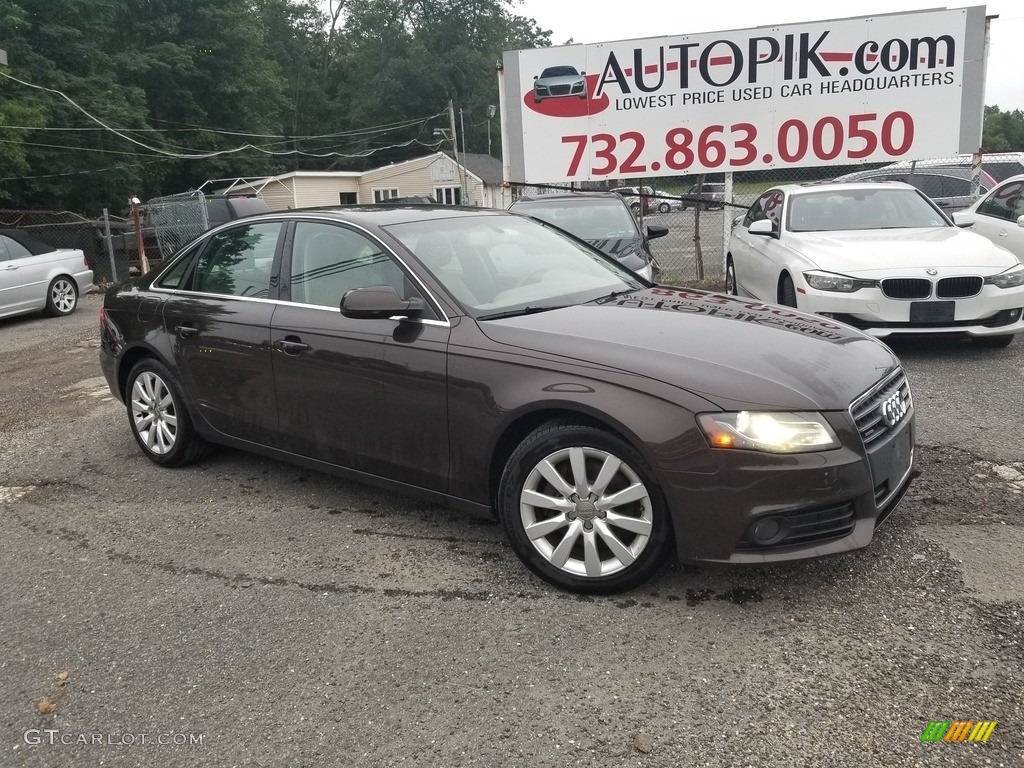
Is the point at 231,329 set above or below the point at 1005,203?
below

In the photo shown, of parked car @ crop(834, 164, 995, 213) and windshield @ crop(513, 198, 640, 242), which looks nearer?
windshield @ crop(513, 198, 640, 242)

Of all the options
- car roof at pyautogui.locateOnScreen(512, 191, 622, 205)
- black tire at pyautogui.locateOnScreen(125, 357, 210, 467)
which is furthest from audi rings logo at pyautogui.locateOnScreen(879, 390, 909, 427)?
car roof at pyautogui.locateOnScreen(512, 191, 622, 205)

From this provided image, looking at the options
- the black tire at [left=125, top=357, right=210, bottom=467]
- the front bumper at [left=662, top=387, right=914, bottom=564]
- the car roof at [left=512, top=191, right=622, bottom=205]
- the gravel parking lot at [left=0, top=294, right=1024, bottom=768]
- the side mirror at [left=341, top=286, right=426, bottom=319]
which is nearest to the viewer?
the gravel parking lot at [left=0, top=294, right=1024, bottom=768]

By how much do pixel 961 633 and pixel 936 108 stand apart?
33.8 ft

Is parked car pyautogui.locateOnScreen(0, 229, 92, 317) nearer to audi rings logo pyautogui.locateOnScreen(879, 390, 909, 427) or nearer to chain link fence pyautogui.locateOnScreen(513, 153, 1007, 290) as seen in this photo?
chain link fence pyautogui.locateOnScreen(513, 153, 1007, 290)

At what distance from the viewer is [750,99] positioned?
11531 mm

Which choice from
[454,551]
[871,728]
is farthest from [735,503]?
[454,551]

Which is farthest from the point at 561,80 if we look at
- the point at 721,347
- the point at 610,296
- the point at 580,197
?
the point at 721,347

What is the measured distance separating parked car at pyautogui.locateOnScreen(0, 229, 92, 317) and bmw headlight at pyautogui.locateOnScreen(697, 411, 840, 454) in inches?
458

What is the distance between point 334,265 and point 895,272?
4614mm

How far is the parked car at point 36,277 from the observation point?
11727 mm

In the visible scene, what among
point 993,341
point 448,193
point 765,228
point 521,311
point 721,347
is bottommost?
point 993,341

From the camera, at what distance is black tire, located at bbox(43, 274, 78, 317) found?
12477 millimetres

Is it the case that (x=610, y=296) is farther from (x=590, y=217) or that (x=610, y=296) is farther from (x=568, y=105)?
A: (x=568, y=105)
